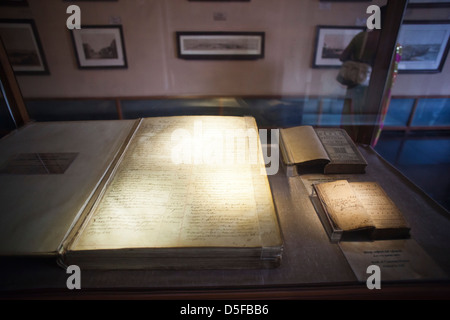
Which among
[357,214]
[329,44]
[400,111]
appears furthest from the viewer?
[400,111]

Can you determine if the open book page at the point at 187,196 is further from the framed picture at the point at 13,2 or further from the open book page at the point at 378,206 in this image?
the framed picture at the point at 13,2

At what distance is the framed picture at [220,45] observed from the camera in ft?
6.07

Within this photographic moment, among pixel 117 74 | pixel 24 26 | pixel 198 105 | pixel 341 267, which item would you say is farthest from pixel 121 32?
pixel 341 267

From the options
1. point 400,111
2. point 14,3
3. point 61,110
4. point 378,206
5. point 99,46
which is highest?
point 14,3

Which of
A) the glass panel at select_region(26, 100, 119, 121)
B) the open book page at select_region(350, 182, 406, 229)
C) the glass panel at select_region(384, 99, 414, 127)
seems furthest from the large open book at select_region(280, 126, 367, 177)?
the glass panel at select_region(384, 99, 414, 127)

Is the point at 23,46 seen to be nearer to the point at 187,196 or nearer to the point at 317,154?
the point at 187,196

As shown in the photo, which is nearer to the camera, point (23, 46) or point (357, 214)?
point (357, 214)

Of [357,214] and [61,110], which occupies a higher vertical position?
[61,110]

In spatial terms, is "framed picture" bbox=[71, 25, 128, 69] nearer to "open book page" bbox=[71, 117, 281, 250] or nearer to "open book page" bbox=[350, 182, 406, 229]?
"open book page" bbox=[71, 117, 281, 250]

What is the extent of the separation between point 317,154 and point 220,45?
56.1 inches

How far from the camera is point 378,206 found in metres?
0.74

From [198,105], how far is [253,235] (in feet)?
3.35

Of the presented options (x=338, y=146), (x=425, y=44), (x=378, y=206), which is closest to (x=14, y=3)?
(x=338, y=146)
